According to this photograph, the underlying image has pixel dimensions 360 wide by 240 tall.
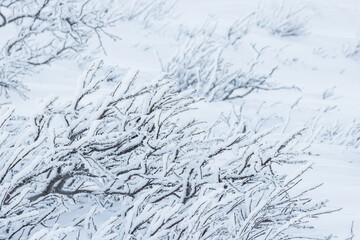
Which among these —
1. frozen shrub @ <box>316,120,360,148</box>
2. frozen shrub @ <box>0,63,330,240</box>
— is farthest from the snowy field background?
frozen shrub @ <box>0,63,330,240</box>

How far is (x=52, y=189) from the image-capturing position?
5.35 ft

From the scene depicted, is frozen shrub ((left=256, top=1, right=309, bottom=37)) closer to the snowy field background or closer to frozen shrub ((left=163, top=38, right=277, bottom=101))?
the snowy field background

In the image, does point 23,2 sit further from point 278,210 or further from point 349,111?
point 349,111

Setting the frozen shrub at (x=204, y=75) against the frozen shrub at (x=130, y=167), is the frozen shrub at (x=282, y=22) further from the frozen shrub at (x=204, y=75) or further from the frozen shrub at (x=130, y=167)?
the frozen shrub at (x=130, y=167)

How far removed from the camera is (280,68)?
261 inches

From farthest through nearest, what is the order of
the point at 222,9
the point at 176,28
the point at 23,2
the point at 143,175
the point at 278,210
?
the point at 222,9
the point at 176,28
the point at 23,2
the point at 278,210
the point at 143,175

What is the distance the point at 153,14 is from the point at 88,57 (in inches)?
106

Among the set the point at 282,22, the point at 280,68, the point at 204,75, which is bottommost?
the point at 204,75

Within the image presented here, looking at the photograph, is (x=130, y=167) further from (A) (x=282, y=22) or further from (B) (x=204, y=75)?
(A) (x=282, y=22)

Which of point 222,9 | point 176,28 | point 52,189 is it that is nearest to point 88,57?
point 176,28

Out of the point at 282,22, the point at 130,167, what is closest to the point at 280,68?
the point at 282,22

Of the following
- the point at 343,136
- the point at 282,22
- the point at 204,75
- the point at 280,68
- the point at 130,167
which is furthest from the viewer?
the point at 282,22

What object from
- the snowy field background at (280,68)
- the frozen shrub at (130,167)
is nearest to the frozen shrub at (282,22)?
the snowy field background at (280,68)

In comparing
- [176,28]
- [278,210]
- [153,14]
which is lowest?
[278,210]
